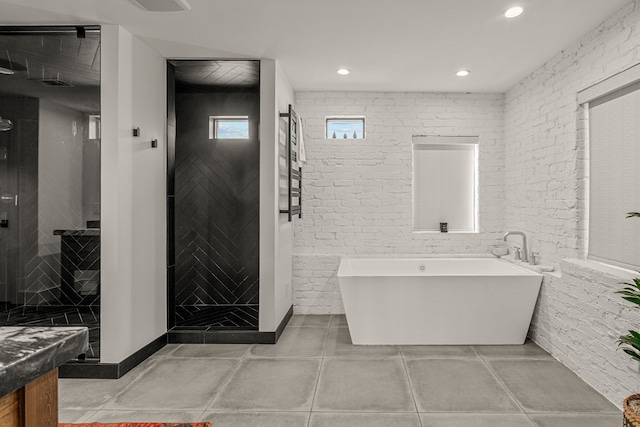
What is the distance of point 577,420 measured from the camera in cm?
247

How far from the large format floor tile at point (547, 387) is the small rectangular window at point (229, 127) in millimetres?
3527

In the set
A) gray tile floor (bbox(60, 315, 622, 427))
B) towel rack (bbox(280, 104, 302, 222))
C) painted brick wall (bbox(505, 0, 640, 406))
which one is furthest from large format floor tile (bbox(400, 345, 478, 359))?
towel rack (bbox(280, 104, 302, 222))

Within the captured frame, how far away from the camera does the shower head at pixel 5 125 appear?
300cm

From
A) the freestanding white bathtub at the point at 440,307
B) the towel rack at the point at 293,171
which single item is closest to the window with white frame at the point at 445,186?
the freestanding white bathtub at the point at 440,307

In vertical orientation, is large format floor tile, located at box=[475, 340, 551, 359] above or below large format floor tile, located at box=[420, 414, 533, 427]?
above

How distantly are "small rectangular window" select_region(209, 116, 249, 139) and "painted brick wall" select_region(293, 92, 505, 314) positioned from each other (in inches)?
27.5

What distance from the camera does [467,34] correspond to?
3.22 meters

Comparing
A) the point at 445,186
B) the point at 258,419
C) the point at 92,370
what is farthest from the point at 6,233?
the point at 445,186

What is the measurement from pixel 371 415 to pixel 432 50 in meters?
2.89

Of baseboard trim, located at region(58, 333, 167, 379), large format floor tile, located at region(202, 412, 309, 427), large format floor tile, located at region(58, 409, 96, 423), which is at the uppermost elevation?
baseboard trim, located at region(58, 333, 167, 379)

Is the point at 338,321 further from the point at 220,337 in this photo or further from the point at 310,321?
the point at 220,337

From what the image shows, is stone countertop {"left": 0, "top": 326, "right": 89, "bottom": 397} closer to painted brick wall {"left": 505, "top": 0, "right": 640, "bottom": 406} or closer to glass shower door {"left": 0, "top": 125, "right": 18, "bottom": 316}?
glass shower door {"left": 0, "top": 125, "right": 18, "bottom": 316}

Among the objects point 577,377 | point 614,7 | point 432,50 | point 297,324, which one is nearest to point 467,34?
point 432,50

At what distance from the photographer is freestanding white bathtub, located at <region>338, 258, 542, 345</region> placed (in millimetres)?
3703
